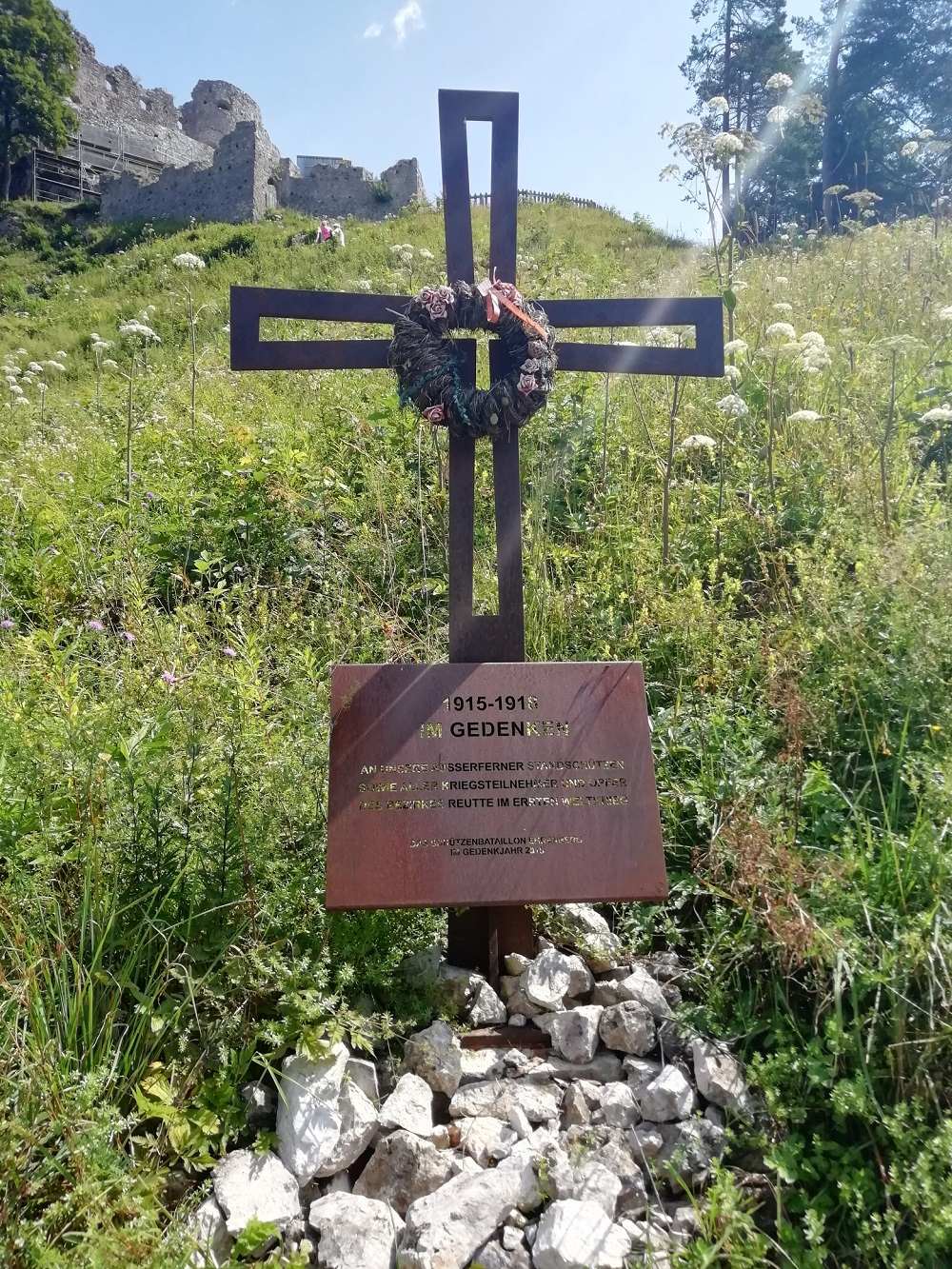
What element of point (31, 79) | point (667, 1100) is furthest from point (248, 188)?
point (667, 1100)

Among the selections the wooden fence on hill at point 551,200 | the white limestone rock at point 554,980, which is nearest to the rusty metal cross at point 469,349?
the white limestone rock at point 554,980

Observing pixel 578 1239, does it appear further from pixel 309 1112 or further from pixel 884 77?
pixel 884 77

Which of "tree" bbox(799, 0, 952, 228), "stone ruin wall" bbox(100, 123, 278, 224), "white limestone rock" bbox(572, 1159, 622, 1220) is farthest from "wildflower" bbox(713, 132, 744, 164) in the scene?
"stone ruin wall" bbox(100, 123, 278, 224)

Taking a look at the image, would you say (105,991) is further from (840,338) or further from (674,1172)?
(840,338)

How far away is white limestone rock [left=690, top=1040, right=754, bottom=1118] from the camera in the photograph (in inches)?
74.9

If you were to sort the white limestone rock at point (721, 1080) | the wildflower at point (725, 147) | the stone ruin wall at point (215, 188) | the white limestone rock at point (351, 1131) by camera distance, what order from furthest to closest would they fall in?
the stone ruin wall at point (215, 188) → the wildflower at point (725, 147) → the white limestone rock at point (721, 1080) → the white limestone rock at point (351, 1131)

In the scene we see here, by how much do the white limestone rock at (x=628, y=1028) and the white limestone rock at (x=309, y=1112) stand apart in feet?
2.26

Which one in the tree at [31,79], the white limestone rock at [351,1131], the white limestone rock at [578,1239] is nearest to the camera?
the white limestone rock at [578,1239]

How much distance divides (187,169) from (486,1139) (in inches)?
1198

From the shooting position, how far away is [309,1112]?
5.96ft

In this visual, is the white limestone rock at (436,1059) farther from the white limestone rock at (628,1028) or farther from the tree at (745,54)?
the tree at (745,54)

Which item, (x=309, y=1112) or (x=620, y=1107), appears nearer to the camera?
(x=309, y=1112)

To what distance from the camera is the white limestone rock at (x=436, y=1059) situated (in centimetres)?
198

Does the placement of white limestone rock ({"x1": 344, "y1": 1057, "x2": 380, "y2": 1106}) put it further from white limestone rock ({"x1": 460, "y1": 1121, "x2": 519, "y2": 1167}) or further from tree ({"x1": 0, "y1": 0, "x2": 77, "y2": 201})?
tree ({"x1": 0, "y1": 0, "x2": 77, "y2": 201})
